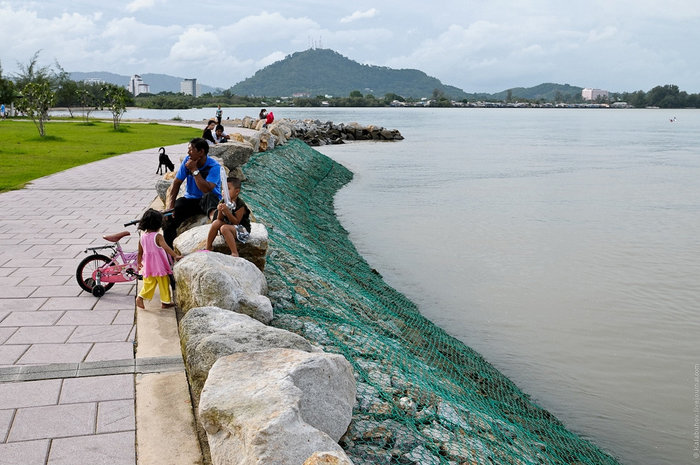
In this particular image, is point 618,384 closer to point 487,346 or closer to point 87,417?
point 487,346

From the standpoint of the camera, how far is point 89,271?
6.43 m

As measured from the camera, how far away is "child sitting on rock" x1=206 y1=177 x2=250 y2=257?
6.34 m

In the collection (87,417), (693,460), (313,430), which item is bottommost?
(693,460)

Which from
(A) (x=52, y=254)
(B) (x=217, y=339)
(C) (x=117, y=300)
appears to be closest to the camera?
(B) (x=217, y=339)

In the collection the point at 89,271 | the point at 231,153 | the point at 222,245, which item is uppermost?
the point at 231,153

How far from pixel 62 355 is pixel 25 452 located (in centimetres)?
138

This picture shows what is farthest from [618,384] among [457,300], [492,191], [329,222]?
[492,191]

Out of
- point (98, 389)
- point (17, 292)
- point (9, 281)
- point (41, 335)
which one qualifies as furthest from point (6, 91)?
point (98, 389)

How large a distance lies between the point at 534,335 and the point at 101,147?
19.9m

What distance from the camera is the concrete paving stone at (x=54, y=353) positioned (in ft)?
15.9

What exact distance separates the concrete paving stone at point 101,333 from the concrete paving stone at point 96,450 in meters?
1.55

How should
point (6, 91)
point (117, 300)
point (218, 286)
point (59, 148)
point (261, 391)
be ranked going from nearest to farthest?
point (261, 391)
point (218, 286)
point (117, 300)
point (59, 148)
point (6, 91)

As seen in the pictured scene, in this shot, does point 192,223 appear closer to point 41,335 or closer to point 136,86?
point 41,335

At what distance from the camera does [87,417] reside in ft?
13.2
